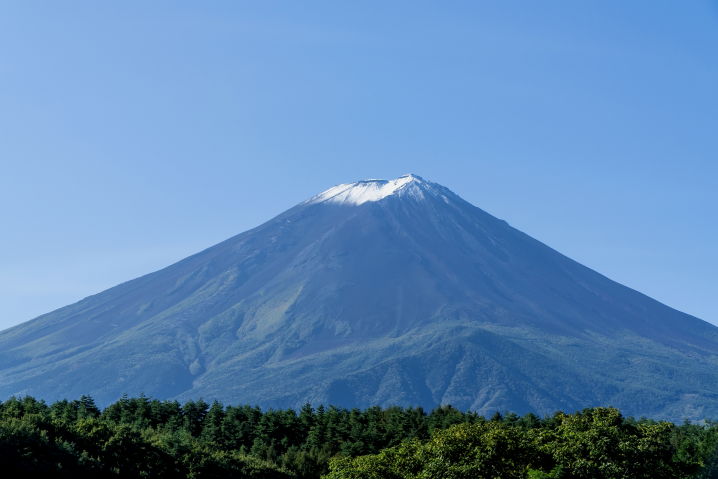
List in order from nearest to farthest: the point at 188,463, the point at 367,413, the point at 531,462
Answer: the point at 531,462 → the point at 188,463 → the point at 367,413

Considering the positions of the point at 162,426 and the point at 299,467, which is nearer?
the point at 299,467

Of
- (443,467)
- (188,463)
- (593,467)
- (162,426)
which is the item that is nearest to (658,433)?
(593,467)

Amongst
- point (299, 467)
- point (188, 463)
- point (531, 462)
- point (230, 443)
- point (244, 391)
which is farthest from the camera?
point (244, 391)

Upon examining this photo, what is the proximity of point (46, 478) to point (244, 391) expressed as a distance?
6253 inches

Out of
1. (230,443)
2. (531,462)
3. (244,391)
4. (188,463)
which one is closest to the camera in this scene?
(531,462)

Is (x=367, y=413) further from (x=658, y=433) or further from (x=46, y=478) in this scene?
(x=46, y=478)

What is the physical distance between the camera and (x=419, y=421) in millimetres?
70875

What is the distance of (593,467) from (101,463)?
869 inches

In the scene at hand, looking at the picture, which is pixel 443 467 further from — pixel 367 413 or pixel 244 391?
pixel 244 391

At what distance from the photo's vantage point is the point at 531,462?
1705 inches

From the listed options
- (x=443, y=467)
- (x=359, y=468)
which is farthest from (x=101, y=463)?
(x=443, y=467)

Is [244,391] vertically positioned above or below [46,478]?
below

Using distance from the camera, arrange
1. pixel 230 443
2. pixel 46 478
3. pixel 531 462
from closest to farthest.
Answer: pixel 46 478 < pixel 531 462 < pixel 230 443

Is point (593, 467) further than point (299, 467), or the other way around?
point (299, 467)
